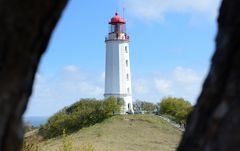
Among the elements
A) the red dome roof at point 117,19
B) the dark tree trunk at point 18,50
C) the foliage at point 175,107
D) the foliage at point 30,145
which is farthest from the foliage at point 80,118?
the dark tree trunk at point 18,50

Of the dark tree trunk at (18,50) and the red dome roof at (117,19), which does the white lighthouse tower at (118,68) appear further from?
the dark tree trunk at (18,50)

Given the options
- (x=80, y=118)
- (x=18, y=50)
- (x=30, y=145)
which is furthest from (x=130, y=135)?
(x=18, y=50)

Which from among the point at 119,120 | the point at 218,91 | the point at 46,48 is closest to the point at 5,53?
the point at 46,48

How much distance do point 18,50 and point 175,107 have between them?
5440 cm

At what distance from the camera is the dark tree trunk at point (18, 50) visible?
3377 mm

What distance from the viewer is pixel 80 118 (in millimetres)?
54906

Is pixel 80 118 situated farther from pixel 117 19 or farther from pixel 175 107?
pixel 117 19

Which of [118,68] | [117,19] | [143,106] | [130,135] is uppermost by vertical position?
[117,19]

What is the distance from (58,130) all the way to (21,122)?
50.7 m

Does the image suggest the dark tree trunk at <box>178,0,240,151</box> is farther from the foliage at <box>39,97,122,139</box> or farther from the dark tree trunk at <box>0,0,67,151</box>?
the foliage at <box>39,97,122,139</box>

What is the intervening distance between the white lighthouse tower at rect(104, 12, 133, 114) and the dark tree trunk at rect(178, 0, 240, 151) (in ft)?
181

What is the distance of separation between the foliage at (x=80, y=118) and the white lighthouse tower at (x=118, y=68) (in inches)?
123

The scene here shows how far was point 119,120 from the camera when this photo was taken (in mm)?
52281

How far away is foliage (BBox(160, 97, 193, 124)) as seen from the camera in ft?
180
